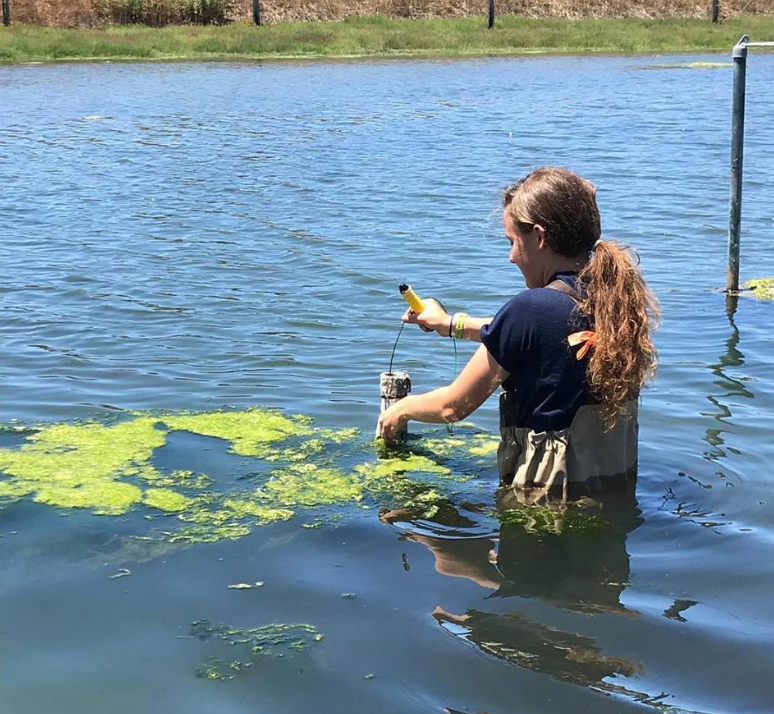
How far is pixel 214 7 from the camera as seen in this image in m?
50.1

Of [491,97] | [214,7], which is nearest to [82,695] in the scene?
[491,97]

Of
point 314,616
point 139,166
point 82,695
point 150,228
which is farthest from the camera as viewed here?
point 139,166

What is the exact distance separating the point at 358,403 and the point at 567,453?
248 centimetres

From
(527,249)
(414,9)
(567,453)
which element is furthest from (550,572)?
(414,9)

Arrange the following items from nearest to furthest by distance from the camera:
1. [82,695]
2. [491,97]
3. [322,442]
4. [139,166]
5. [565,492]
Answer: [82,695]
[565,492]
[322,442]
[139,166]
[491,97]

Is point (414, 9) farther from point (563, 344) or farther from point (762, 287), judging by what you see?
point (563, 344)

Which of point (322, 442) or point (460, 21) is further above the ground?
point (460, 21)

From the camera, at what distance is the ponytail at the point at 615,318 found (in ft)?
14.8

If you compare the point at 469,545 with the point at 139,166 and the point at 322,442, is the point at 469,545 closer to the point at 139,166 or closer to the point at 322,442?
the point at 322,442

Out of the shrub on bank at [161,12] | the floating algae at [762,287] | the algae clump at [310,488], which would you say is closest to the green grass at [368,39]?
the shrub on bank at [161,12]

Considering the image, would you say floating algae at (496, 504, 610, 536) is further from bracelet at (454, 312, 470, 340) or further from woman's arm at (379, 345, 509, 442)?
bracelet at (454, 312, 470, 340)

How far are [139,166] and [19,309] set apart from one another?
7576 millimetres

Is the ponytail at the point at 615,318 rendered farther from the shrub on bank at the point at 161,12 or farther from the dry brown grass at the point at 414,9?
the shrub on bank at the point at 161,12

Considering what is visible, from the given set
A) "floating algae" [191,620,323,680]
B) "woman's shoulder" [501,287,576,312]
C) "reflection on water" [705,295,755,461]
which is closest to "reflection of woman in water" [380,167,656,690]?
"woman's shoulder" [501,287,576,312]
